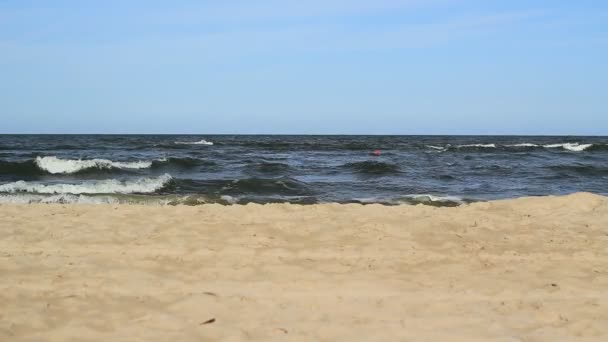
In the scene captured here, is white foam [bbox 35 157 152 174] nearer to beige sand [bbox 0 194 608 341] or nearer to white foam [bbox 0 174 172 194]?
white foam [bbox 0 174 172 194]

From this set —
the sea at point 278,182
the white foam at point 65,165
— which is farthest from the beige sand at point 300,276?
the white foam at point 65,165

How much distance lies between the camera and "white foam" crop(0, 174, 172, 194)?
11414 mm

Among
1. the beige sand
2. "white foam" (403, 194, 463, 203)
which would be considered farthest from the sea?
the beige sand

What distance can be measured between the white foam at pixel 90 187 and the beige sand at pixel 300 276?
4.60 metres

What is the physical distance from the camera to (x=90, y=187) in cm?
1181

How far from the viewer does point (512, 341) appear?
3197mm

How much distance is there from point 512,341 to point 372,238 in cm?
260

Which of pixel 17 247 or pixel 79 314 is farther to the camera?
pixel 17 247

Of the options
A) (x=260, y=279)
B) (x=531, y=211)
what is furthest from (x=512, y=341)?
(x=531, y=211)

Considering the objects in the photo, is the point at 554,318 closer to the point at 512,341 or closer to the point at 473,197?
the point at 512,341

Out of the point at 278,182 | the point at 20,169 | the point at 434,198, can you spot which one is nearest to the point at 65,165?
the point at 20,169

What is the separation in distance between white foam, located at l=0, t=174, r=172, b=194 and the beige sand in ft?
15.1

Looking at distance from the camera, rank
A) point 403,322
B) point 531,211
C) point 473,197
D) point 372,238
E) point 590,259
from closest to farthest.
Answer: point 403,322
point 590,259
point 372,238
point 531,211
point 473,197

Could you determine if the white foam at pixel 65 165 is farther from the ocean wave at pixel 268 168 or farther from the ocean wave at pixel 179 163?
the ocean wave at pixel 268 168
